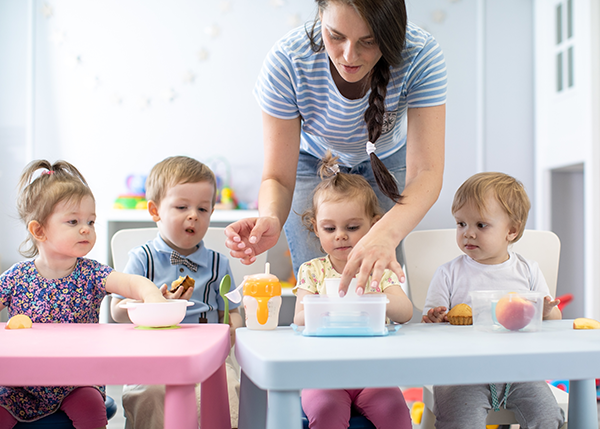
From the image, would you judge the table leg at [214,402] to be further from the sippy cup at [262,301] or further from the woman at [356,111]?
the woman at [356,111]

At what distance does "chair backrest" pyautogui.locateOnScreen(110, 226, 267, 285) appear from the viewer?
66.4 inches

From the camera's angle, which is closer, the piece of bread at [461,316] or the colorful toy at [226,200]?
the piece of bread at [461,316]

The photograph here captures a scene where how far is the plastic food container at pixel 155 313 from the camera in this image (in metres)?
0.92

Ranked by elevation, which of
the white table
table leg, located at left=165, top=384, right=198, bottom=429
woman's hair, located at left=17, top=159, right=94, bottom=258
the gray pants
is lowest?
the gray pants

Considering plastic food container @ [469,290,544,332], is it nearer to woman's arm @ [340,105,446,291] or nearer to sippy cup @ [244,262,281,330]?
woman's arm @ [340,105,446,291]

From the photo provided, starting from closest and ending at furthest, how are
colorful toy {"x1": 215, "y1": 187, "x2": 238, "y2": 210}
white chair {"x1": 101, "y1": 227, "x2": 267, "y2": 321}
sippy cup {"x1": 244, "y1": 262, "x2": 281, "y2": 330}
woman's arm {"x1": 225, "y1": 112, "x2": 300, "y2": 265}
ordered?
sippy cup {"x1": 244, "y1": 262, "x2": 281, "y2": 330}, woman's arm {"x1": 225, "y1": 112, "x2": 300, "y2": 265}, white chair {"x1": 101, "y1": 227, "x2": 267, "y2": 321}, colorful toy {"x1": 215, "y1": 187, "x2": 238, "y2": 210}

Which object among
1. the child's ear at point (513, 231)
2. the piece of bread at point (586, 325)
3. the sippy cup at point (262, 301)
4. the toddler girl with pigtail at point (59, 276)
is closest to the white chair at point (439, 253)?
the child's ear at point (513, 231)

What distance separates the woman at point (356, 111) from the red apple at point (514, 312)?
20 cm

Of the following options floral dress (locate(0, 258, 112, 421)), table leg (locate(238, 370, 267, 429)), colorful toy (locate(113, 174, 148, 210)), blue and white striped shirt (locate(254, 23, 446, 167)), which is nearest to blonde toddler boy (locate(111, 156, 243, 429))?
floral dress (locate(0, 258, 112, 421))

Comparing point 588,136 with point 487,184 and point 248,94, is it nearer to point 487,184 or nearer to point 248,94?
point 487,184

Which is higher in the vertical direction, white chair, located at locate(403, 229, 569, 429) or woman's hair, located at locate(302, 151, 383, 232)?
A: woman's hair, located at locate(302, 151, 383, 232)

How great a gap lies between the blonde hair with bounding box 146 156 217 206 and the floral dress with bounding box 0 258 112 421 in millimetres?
473

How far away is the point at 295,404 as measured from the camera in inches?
23.8

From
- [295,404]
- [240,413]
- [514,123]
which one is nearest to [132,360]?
[295,404]
